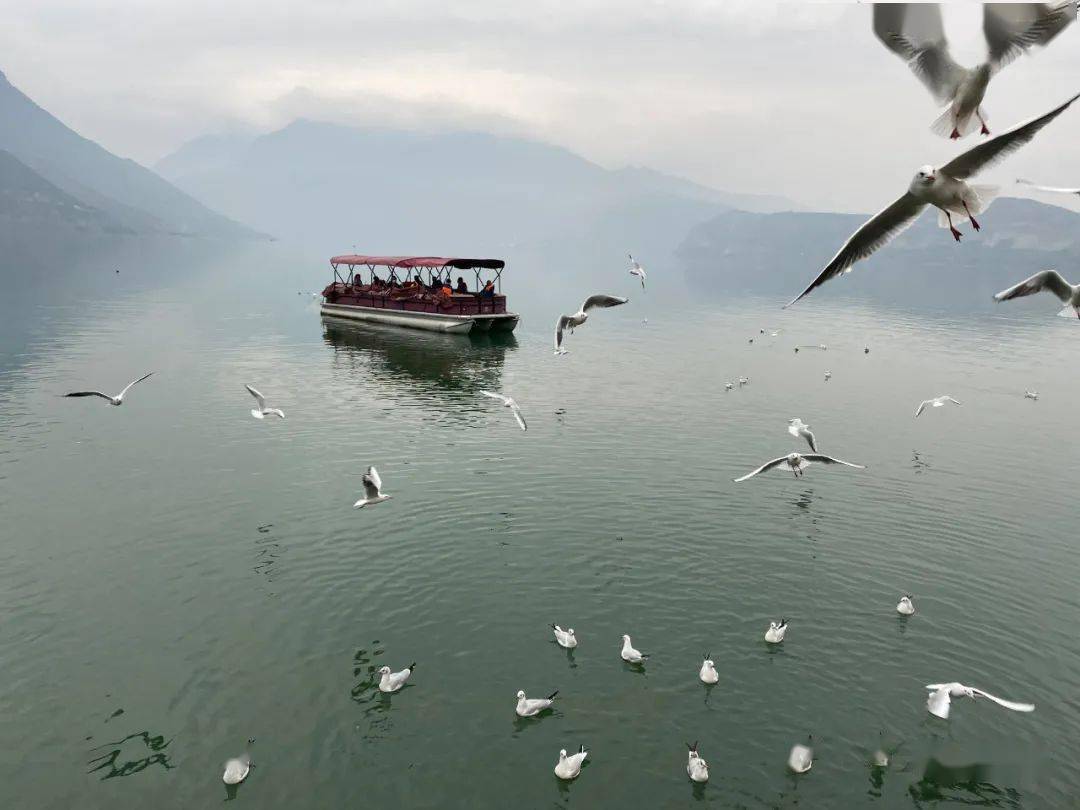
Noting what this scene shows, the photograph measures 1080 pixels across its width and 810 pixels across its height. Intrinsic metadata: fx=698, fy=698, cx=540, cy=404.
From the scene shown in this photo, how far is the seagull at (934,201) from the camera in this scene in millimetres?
9531

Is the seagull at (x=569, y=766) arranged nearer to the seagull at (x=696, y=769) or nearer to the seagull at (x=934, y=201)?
the seagull at (x=696, y=769)

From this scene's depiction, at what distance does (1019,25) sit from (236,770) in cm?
2044

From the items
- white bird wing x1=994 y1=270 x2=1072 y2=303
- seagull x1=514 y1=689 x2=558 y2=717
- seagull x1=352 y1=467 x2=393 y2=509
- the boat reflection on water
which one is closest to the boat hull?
the boat reflection on water

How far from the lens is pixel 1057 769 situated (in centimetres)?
1783

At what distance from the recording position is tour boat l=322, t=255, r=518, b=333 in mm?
87312

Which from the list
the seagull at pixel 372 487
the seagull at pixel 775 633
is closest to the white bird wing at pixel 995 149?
the seagull at pixel 775 633

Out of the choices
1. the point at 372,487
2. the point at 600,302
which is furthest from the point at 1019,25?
the point at 372,487

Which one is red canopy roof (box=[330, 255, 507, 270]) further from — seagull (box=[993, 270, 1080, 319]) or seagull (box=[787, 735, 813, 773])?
seagull (box=[787, 735, 813, 773])

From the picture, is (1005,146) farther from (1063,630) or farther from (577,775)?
(1063,630)

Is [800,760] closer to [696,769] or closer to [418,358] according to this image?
[696,769]

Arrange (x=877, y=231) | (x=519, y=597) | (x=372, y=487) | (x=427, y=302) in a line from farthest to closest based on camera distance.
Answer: (x=427, y=302), (x=519, y=597), (x=372, y=487), (x=877, y=231)

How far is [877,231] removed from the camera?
10977 millimetres

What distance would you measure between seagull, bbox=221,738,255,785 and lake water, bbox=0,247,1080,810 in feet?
1.27

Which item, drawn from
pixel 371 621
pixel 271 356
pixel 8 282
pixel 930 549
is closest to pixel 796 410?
pixel 930 549
